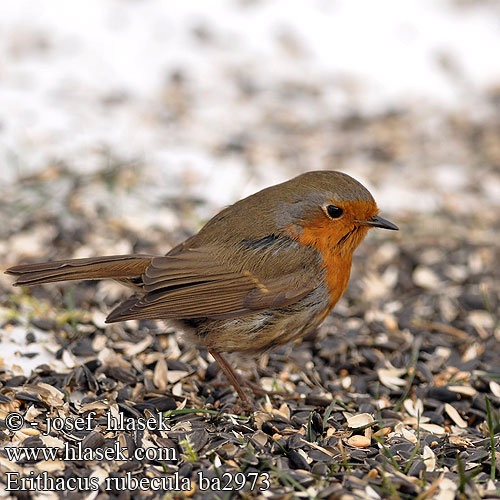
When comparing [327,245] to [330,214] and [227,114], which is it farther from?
[227,114]

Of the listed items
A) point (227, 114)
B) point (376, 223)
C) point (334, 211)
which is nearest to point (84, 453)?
point (334, 211)

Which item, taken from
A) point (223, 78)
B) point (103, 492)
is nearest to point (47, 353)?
point (103, 492)

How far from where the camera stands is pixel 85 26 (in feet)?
27.1

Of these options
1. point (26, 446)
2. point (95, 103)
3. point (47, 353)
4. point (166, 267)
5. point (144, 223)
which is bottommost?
point (26, 446)

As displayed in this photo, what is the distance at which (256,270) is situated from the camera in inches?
151

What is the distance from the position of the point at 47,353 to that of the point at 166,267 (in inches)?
37.4

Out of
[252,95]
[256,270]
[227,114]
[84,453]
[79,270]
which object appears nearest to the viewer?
[84,453]

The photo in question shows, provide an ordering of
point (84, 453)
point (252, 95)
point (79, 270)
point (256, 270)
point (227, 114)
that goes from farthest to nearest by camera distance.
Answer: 1. point (252, 95)
2. point (227, 114)
3. point (256, 270)
4. point (79, 270)
5. point (84, 453)

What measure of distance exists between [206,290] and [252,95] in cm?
482

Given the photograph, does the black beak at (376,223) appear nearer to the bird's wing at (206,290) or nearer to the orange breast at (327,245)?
the orange breast at (327,245)

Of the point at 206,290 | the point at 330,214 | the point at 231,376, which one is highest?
the point at 330,214

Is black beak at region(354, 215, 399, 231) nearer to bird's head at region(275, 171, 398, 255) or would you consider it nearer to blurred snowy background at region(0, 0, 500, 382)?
bird's head at region(275, 171, 398, 255)

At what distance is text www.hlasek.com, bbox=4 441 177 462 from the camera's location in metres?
3.13

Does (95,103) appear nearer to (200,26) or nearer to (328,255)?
(200,26)
